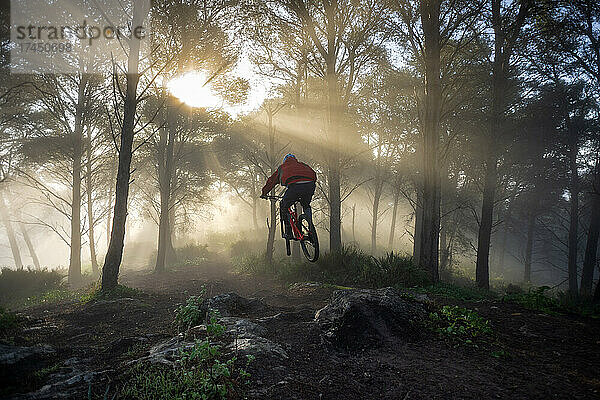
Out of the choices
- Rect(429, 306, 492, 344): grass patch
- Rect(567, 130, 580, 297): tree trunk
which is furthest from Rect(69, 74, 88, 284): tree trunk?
Rect(567, 130, 580, 297): tree trunk

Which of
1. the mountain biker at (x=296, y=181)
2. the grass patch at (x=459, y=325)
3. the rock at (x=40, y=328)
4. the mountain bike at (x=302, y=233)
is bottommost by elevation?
the rock at (x=40, y=328)

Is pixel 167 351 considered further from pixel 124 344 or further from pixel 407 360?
pixel 407 360

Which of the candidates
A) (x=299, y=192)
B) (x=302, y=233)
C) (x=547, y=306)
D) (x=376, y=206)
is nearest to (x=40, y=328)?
(x=302, y=233)

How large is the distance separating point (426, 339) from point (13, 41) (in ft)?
50.2

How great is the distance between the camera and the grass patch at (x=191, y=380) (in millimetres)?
2559

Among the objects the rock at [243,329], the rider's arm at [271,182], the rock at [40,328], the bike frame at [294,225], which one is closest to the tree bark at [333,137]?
the bike frame at [294,225]

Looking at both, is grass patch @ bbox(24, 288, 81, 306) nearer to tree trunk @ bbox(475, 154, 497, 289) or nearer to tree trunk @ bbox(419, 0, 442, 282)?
tree trunk @ bbox(419, 0, 442, 282)

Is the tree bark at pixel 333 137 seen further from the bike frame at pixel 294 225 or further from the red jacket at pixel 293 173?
the red jacket at pixel 293 173

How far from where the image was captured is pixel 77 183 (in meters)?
15.2

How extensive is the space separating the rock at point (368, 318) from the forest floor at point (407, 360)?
0.49ft

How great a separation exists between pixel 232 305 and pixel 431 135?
7.05m

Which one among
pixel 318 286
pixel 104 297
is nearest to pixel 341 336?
pixel 318 286

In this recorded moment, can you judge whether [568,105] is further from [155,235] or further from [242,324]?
[155,235]

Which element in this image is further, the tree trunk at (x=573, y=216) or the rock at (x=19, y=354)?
the tree trunk at (x=573, y=216)
